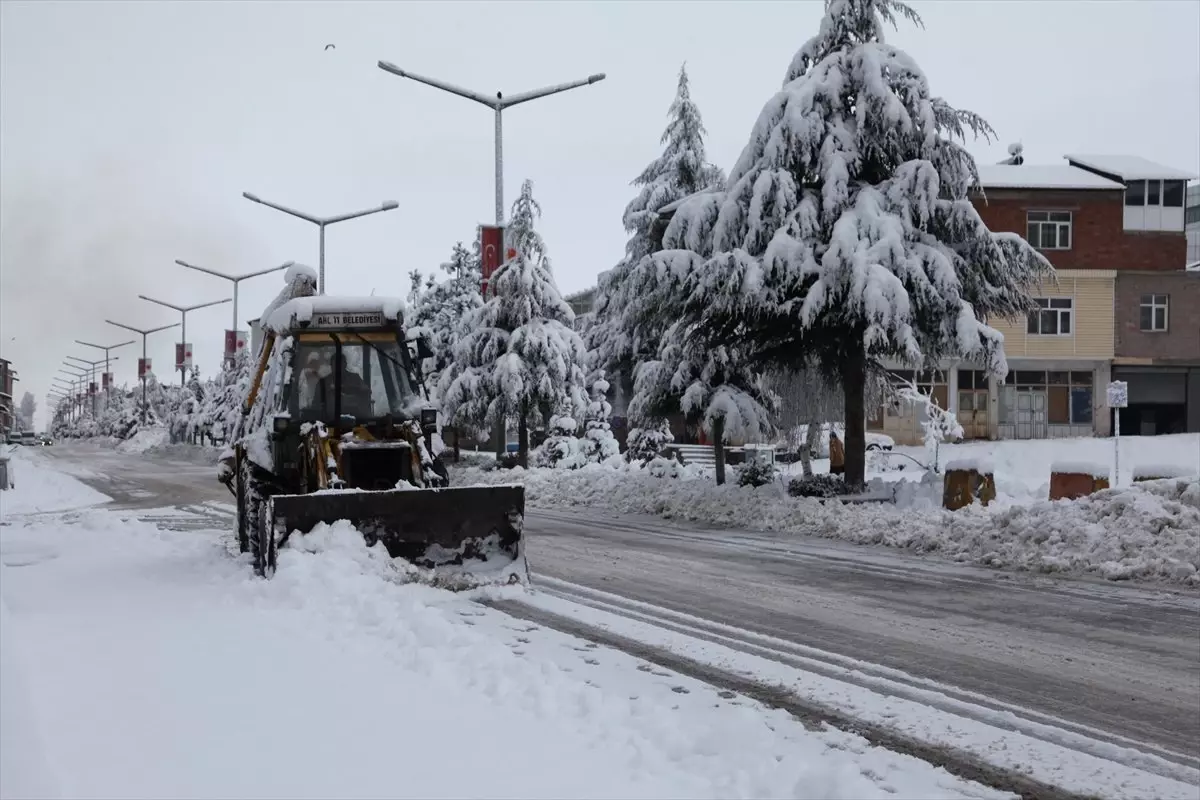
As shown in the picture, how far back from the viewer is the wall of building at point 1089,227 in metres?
41.9

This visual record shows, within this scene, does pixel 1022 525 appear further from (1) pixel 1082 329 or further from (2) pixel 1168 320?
(2) pixel 1168 320

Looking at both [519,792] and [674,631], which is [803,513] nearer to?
[674,631]

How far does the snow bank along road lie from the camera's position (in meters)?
5.92

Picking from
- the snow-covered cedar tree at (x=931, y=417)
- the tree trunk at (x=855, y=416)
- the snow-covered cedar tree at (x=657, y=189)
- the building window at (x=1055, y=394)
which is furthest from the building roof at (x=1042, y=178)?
the tree trunk at (x=855, y=416)

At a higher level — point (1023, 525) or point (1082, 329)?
point (1082, 329)

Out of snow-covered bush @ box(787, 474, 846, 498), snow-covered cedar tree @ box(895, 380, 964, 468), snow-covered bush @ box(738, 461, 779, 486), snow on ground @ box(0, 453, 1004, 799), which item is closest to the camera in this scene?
snow on ground @ box(0, 453, 1004, 799)

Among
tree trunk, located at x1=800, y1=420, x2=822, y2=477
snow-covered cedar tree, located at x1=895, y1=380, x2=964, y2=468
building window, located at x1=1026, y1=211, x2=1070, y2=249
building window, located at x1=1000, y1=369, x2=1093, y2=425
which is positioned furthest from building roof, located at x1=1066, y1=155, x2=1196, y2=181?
tree trunk, located at x1=800, y1=420, x2=822, y2=477

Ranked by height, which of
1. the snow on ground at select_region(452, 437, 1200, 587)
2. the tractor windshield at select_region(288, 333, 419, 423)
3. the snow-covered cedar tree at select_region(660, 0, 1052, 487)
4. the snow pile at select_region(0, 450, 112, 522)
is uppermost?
the snow-covered cedar tree at select_region(660, 0, 1052, 487)

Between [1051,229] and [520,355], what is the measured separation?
23.7 meters

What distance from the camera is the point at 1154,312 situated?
1703 inches

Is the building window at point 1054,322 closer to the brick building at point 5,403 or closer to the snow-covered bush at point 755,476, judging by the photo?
the snow-covered bush at point 755,476

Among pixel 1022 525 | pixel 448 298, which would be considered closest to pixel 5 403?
pixel 448 298

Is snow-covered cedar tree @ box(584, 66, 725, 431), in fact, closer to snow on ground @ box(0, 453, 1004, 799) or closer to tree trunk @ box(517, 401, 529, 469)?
tree trunk @ box(517, 401, 529, 469)

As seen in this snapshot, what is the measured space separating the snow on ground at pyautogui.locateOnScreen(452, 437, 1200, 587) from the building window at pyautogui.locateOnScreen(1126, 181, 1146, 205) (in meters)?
29.6
